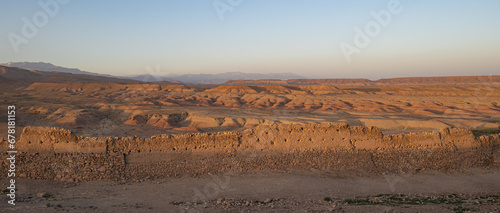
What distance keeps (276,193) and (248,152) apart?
7.62ft

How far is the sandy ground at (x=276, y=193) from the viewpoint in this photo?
8.25 m

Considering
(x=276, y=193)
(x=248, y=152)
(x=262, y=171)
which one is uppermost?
(x=248, y=152)

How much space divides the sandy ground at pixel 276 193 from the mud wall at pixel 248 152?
1.36ft

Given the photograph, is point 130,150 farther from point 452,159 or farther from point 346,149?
point 452,159

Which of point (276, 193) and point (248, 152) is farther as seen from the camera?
point (248, 152)

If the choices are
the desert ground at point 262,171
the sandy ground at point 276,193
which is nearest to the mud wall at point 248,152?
the desert ground at point 262,171

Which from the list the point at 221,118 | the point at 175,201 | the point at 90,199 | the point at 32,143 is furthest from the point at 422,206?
the point at 221,118

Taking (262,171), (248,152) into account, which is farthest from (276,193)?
(248,152)

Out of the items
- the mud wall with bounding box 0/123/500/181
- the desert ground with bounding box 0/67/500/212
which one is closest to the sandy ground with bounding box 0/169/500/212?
the desert ground with bounding box 0/67/500/212

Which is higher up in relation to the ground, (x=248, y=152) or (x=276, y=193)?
(x=248, y=152)

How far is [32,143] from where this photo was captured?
10.9 metres

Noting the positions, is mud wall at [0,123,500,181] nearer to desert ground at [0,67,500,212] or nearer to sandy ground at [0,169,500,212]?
desert ground at [0,67,500,212]

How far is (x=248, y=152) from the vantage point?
39.2 ft

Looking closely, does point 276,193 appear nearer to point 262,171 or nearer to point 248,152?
point 262,171
